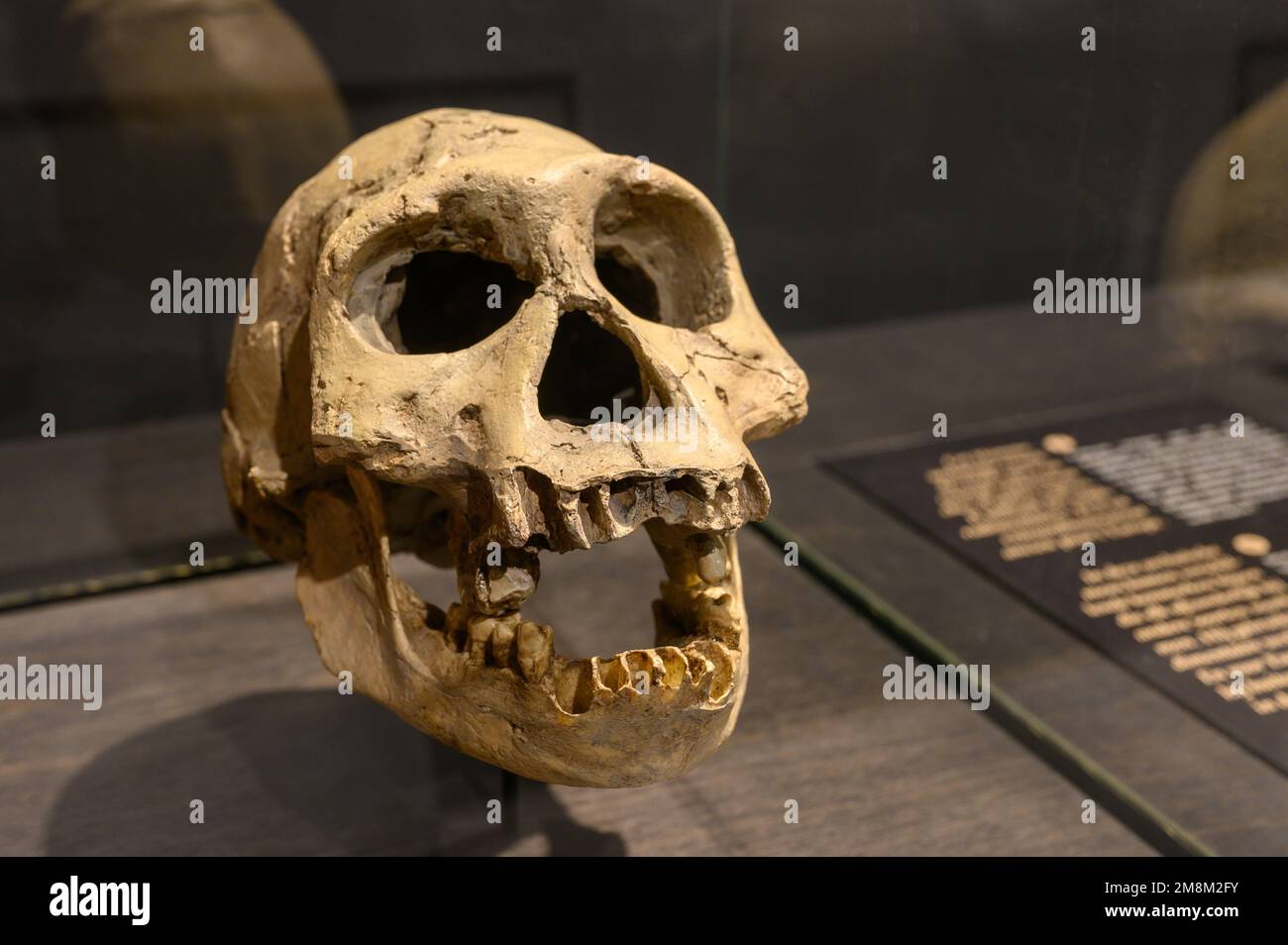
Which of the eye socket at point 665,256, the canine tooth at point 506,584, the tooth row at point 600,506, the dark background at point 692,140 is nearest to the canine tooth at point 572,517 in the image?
the tooth row at point 600,506

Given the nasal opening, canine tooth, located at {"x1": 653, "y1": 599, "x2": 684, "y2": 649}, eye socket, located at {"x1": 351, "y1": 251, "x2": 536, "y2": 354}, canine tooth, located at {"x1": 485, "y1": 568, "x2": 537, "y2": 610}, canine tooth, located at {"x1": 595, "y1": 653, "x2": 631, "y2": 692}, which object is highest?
eye socket, located at {"x1": 351, "y1": 251, "x2": 536, "y2": 354}

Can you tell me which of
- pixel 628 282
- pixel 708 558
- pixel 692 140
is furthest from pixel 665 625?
pixel 692 140

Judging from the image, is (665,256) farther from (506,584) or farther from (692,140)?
(692,140)

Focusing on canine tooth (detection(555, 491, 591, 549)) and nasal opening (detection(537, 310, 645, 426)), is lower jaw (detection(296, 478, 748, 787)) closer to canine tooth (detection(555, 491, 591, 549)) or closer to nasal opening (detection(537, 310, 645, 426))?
canine tooth (detection(555, 491, 591, 549))

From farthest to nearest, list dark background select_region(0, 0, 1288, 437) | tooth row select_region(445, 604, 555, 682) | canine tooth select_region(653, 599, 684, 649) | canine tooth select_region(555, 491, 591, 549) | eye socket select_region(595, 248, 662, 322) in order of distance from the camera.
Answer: dark background select_region(0, 0, 1288, 437), eye socket select_region(595, 248, 662, 322), canine tooth select_region(653, 599, 684, 649), tooth row select_region(445, 604, 555, 682), canine tooth select_region(555, 491, 591, 549)

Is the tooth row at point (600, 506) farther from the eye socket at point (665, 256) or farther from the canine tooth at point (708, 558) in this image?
the eye socket at point (665, 256)

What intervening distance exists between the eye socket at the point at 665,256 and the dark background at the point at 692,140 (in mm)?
824

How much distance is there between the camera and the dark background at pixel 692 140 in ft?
7.64

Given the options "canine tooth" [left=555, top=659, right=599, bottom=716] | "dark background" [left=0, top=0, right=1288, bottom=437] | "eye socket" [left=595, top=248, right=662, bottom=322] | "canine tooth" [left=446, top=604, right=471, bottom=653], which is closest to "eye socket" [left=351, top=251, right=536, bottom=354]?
"eye socket" [left=595, top=248, right=662, bottom=322]

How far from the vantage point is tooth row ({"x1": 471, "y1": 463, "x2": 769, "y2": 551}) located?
152 cm

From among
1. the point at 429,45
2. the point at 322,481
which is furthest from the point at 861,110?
the point at 322,481

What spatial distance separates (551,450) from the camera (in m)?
1.54
